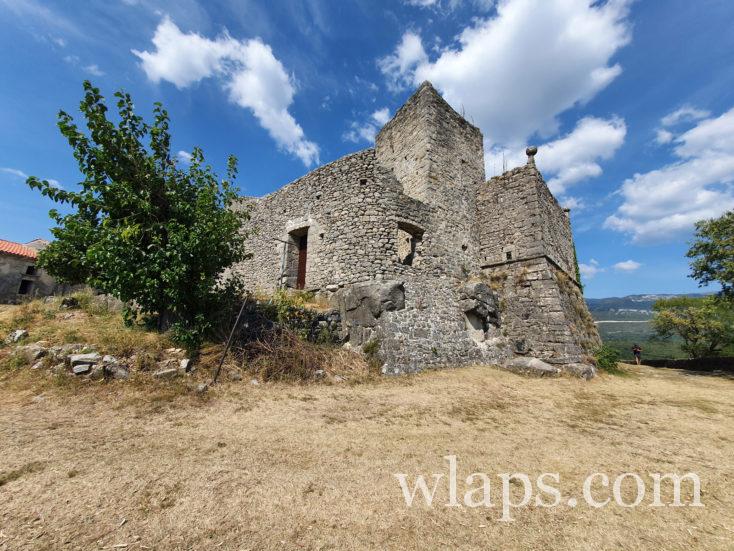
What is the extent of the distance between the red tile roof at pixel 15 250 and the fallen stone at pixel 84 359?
14257mm

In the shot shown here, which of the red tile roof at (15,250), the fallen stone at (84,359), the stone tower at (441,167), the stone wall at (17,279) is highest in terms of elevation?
the stone tower at (441,167)

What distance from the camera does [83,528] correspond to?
2.29 m

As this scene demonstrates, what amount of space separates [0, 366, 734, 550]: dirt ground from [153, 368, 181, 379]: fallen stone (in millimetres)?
481

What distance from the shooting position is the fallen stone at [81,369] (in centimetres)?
533

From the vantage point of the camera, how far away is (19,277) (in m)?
Result: 15.2

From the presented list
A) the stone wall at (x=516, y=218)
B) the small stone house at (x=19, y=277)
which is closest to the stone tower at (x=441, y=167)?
the stone wall at (x=516, y=218)

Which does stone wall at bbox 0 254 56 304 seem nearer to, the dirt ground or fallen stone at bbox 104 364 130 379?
fallen stone at bbox 104 364 130 379

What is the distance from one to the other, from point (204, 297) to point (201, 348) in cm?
111

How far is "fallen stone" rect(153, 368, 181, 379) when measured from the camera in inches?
225

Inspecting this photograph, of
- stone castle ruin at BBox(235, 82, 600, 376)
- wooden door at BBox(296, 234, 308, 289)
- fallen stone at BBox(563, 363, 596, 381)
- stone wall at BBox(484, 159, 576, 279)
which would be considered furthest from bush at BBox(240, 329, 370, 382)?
stone wall at BBox(484, 159, 576, 279)

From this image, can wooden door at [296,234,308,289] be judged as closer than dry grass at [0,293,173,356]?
No

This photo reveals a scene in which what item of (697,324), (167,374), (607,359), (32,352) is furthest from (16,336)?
(697,324)

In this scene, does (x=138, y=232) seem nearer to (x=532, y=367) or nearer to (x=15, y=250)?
(x=532, y=367)

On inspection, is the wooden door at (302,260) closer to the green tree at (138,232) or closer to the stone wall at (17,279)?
the green tree at (138,232)
